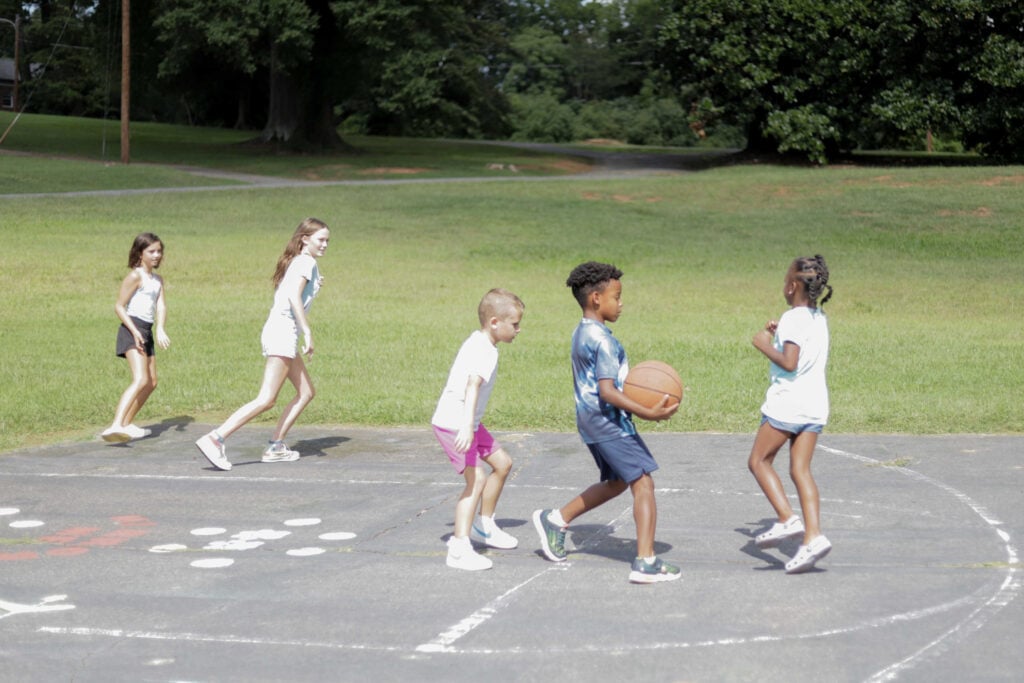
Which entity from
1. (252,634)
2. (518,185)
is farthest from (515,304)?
(518,185)

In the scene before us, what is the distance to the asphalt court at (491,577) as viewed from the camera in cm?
563

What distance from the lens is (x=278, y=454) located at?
1036cm

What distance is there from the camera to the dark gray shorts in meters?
11.3

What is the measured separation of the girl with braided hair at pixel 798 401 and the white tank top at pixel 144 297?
20.1ft

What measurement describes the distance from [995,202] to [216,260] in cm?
1942

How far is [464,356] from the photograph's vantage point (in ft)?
23.4

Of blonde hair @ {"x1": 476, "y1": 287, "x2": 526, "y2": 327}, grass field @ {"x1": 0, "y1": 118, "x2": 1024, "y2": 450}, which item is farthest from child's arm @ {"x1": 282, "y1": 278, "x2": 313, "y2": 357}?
blonde hair @ {"x1": 476, "y1": 287, "x2": 526, "y2": 327}

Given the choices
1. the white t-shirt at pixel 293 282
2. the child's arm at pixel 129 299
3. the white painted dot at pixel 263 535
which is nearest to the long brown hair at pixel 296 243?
the white t-shirt at pixel 293 282

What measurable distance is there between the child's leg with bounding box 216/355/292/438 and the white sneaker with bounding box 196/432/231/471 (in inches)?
5.1

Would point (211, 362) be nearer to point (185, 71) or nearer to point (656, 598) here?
point (656, 598)

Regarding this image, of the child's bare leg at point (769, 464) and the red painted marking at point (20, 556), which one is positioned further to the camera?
the red painted marking at point (20, 556)

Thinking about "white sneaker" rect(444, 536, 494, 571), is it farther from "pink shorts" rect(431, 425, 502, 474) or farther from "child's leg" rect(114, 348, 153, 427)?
"child's leg" rect(114, 348, 153, 427)

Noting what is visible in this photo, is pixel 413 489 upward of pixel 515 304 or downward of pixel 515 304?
downward

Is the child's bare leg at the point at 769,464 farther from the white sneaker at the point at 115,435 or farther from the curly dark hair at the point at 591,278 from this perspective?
the white sneaker at the point at 115,435
